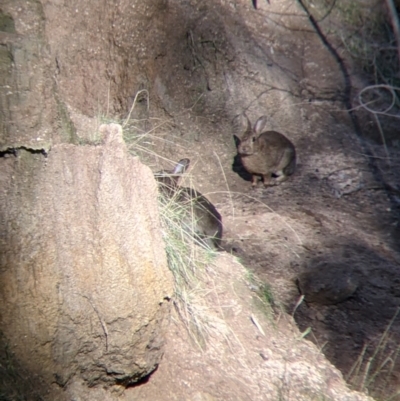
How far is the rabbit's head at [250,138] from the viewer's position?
748 cm

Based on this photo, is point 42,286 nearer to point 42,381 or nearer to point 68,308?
point 68,308

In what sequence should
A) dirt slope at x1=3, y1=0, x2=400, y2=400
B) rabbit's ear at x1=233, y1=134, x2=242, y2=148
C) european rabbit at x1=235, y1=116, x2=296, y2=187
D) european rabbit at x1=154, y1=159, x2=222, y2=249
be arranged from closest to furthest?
european rabbit at x1=154, y1=159, x2=222, y2=249
dirt slope at x1=3, y1=0, x2=400, y2=400
european rabbit at x1=235, y1=116, x2=296, y2=187
rabbit's ear at x1=233, y1=134, x2=242, y2=148

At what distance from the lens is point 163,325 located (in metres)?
3.54

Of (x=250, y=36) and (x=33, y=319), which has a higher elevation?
(x=250, y=36)

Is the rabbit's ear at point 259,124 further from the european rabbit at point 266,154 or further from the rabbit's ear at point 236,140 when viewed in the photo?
the rabbit's ear at point 236,140

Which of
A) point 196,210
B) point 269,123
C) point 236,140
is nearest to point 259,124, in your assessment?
point 236,140

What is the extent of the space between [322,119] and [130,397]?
17.5 feet

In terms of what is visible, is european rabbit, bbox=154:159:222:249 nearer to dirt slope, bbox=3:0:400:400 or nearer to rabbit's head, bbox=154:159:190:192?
rabbit's head, bbox=154:159:190:192

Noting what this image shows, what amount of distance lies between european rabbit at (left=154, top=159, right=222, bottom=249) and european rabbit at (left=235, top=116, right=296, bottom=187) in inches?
60.9

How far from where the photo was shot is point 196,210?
5.50 meters

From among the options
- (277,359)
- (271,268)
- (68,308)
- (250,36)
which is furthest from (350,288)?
(250,36)

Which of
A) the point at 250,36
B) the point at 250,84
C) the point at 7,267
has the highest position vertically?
the point at 250,36

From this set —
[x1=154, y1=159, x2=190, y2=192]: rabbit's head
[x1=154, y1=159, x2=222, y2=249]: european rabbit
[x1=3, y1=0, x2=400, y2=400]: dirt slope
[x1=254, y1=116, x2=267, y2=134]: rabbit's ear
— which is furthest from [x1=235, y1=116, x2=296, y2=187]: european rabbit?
[x1=154, y1=159, x2=222, y2=249]: european rabbit

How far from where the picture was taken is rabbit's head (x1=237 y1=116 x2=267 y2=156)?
24.6 feet
